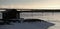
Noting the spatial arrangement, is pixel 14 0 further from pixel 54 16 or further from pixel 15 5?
pixel 54 16

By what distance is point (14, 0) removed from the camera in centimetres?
100

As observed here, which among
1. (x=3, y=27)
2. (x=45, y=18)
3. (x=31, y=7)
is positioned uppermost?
(x=31, y=7)

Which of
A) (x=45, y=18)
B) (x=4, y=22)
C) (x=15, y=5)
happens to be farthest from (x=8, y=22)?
(x=45, y=18)

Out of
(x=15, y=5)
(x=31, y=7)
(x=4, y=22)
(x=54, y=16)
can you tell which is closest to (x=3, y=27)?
(x=4, y=22)

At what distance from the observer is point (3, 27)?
106cm

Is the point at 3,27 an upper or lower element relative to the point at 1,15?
lower

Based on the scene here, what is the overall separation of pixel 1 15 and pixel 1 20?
7 centimetres

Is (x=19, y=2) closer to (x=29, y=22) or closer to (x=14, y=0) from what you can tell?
(x=14, y=0)

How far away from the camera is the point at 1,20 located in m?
1.04

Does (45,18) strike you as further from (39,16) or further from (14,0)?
(14,0)

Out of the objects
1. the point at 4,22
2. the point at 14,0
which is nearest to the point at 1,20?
the point at 4,22

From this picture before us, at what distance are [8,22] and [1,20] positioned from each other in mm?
86

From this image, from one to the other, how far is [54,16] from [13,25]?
0.48 metres

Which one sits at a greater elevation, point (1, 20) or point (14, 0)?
point (14, 0)
